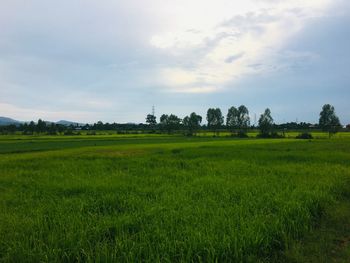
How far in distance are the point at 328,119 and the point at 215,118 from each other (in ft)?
112

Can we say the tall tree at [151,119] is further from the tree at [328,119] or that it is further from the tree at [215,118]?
the tree at [328,119]

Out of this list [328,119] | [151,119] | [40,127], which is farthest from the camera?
[151,119]

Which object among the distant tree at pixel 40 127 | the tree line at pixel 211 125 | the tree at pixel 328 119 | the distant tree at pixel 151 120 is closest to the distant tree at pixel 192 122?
the tree line at pixel 211 125

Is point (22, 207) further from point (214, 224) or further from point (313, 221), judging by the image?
point (313, 221)

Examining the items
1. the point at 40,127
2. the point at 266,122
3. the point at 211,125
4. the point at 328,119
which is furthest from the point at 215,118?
the point at 40,127

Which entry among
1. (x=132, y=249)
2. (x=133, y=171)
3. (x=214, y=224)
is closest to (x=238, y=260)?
(x=214, y=224)

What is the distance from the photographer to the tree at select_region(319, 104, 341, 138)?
84.8 m

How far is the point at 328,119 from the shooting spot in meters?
86.5

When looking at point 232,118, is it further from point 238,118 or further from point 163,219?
point 163,219

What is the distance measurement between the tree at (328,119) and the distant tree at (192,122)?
38959mm

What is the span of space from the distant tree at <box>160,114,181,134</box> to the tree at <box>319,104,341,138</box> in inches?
1753

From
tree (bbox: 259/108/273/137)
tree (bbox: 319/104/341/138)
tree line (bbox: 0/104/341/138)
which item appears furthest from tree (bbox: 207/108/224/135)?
tree (bbox: 319/104/341/138)

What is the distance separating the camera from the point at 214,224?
231 inches

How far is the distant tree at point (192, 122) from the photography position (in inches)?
4151
